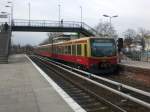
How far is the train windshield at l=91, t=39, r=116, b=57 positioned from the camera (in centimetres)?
2806

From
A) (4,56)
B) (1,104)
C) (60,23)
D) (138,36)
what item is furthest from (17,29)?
(138,36)

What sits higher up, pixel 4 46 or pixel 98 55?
pixel 4 46

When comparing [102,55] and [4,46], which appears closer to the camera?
[102,55]

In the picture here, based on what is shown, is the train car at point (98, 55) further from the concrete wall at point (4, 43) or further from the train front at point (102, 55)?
the concrete wall at point (4, 43)

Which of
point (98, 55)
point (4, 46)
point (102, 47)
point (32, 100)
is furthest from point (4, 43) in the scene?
point (32, 100)

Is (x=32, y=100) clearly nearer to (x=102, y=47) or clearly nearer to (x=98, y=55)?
(x=98, y=55)

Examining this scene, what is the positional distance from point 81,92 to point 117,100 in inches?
127

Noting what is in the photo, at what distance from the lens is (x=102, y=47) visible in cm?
2841

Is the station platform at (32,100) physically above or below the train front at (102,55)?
below

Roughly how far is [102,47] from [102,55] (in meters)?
0.62

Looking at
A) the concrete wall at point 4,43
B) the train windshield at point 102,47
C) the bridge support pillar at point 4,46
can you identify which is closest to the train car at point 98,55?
the train windshield at point 102,47

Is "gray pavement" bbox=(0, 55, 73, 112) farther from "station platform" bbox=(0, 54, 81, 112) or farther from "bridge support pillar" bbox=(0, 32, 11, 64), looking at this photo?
"bridge support pillar" bbox=(0, 32, 11, 64)

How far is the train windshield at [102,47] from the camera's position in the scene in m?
28.1

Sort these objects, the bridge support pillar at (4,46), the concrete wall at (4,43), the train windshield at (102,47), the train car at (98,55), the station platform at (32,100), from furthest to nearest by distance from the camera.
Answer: the concrete wall at (4,43) < the bridge support pillar at (4,46) < the train windshield at (102,47) < the train car at (98,55) < the station platform at (32,100)
